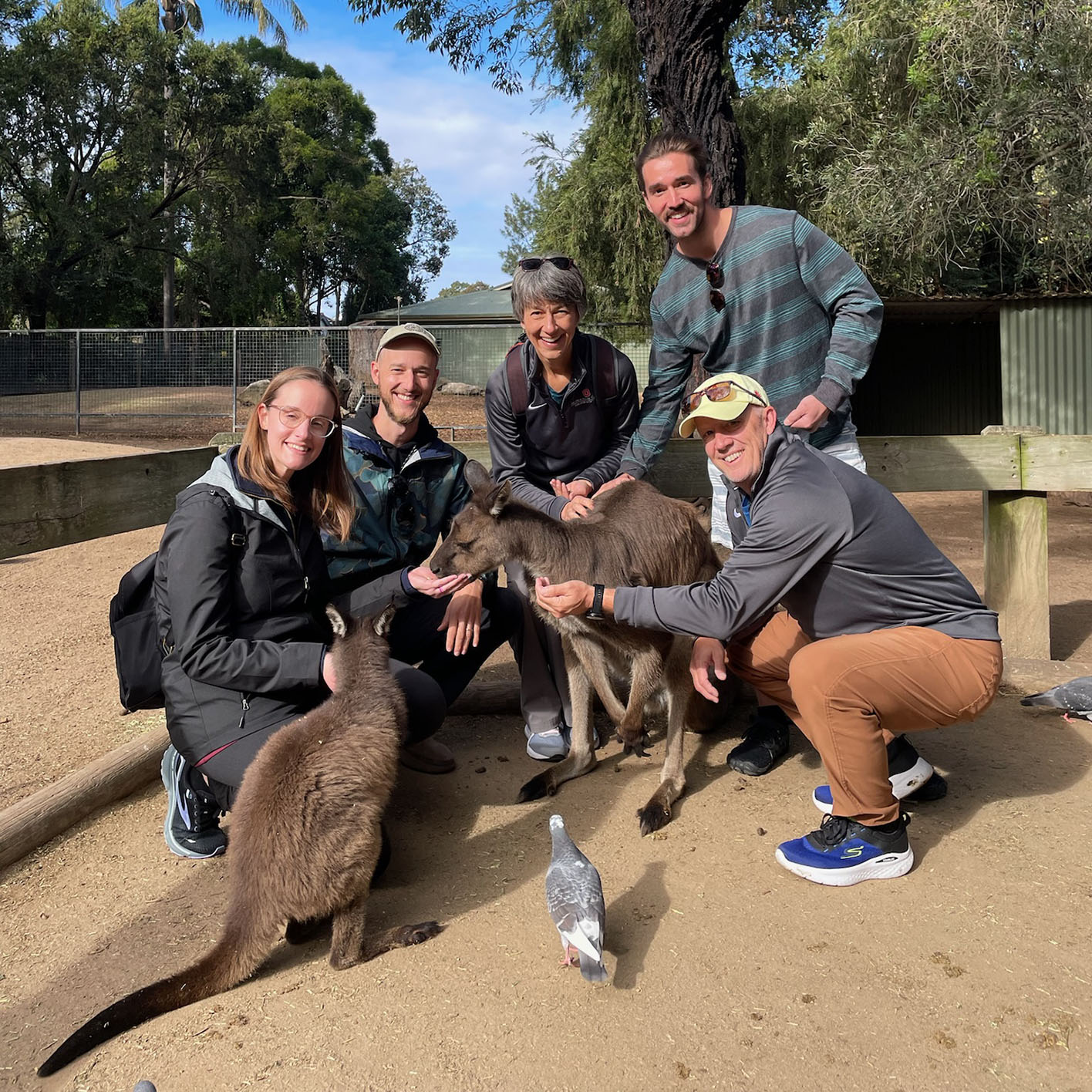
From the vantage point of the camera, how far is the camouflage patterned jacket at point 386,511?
3496mm

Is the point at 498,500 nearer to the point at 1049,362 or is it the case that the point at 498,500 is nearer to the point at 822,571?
the point at 822,571

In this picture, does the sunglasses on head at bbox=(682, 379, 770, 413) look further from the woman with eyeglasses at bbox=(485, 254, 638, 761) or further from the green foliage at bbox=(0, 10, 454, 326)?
the green foliage at bbox=(0, 10, 454, 326)

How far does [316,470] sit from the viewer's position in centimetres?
309

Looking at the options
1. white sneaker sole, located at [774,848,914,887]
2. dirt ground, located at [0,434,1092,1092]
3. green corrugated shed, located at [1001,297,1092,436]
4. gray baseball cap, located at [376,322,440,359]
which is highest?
green corrugated shed, located at [1001,297,1092,436]

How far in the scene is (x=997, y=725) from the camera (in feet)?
12.6

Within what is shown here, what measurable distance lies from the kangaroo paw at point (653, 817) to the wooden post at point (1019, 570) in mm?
2303

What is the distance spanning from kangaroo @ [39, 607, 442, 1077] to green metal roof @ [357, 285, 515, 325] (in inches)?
835

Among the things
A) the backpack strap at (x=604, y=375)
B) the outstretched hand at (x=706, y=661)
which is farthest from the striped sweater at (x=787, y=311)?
the outstretched hand at (x=706, y=661)

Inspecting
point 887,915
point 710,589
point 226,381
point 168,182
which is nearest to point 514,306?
point 710,589

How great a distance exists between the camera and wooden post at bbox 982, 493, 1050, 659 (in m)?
4.55

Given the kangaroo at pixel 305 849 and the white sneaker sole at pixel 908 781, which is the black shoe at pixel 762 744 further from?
the kangaroo at pixel 305 849

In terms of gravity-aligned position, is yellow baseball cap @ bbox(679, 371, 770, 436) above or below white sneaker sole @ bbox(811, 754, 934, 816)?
above

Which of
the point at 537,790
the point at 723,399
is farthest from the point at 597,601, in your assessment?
the point at 537,790

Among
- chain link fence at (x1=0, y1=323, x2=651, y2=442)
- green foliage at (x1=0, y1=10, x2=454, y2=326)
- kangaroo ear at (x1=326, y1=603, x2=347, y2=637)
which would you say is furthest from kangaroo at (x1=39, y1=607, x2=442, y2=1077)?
green foliage at (x1=0, y1=10, x2=454, y2=326)
